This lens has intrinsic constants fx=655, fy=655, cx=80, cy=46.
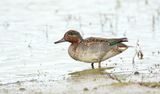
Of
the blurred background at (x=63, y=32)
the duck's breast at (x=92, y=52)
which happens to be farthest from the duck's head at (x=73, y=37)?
the blurred background at (x=63, y=32)

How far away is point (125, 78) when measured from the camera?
9.86m

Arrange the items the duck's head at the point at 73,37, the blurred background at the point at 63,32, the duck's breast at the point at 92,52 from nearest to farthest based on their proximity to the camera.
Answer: the duck's breast at the point at 92,52
the duck's head at the point at 73,37
the blurred background at the point at 63,32

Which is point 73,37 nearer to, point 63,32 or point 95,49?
point 95,49

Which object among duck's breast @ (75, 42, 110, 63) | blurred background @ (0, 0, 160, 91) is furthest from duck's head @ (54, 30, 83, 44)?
blurred background @ (0, 0, 160, 91)

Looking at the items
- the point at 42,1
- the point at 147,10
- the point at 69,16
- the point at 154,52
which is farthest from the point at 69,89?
the point at 42,1

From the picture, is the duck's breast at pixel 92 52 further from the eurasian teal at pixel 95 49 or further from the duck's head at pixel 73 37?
the duck's head at pixel 73 37

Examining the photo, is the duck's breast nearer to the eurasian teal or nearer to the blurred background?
the eurasian teal

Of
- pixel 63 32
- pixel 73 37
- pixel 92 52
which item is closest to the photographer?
pixel 92 52

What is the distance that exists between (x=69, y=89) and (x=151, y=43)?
4757 mm

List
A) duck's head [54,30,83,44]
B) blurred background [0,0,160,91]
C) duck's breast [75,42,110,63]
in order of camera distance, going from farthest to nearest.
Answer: blurred background [0,0,160,91]
duck's head [54,30,83,44]
duck's breast [75,42,110,63]

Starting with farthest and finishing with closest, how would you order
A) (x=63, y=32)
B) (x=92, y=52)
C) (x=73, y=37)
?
(x=63, y=32)
(x=73, y=37)
(x=92, y=52)

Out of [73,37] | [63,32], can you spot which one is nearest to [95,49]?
[73,37]

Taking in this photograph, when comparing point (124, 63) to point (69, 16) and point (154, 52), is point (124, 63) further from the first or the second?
point (69, 16)

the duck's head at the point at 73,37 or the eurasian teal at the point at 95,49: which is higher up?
the duck's head at the point at 73,37
